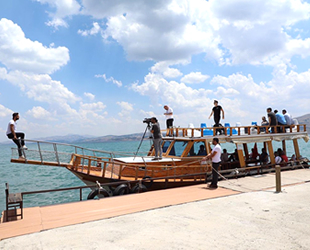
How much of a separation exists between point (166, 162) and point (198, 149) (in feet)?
6.26

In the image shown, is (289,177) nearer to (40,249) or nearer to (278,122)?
(278,122)

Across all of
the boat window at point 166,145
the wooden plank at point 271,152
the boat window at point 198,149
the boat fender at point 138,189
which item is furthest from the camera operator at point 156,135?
Result: the wooden plank at point 271,152

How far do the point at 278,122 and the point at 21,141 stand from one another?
1319 centimetres

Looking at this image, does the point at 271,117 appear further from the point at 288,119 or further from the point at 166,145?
the point at 166,145

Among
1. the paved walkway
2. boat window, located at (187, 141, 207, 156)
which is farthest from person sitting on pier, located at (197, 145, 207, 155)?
the paved walkway

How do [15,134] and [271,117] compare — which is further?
[271,117]

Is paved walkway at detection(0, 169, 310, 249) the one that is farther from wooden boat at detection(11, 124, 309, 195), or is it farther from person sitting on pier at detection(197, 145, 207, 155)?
person sitting on pier at detection(197, 145, 207, 155)

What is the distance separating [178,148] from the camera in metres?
13.1

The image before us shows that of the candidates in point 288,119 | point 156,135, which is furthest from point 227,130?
point 288,119

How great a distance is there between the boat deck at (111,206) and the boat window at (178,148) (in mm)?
2720

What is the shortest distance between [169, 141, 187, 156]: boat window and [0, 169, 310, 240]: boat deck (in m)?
2.72

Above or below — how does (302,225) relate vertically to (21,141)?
below

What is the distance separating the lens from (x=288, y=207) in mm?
7398

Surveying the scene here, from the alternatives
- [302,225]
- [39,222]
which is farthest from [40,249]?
[302,225]
